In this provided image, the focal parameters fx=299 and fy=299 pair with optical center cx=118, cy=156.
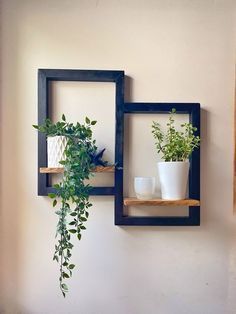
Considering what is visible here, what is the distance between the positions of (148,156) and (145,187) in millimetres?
162

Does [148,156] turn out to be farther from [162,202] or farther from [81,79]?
[81,79]

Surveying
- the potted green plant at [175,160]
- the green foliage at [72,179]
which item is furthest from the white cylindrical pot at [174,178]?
the green foliage at [72,179]

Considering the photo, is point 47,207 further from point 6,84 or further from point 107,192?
point 6,84

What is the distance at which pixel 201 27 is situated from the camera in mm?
1243

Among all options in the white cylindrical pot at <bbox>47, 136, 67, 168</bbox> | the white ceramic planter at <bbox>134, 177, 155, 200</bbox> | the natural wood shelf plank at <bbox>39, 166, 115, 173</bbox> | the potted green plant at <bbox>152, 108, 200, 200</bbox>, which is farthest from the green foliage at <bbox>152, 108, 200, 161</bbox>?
the white cylindrical pot at <bbox>47, 136, 67, 168</bbox>

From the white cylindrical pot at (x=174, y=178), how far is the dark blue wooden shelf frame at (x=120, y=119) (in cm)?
11

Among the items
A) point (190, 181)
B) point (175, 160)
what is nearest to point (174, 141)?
point (175, 160)

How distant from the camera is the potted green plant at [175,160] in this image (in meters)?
1.10

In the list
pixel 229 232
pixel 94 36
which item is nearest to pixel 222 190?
pixel 229 232

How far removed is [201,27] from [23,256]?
3.91 feet

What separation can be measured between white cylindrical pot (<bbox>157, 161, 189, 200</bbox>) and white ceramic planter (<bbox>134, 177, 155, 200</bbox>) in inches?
1.9

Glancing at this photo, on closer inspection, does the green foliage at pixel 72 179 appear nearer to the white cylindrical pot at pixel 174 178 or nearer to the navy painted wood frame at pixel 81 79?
the navy painted wood frame at pixel 81 79

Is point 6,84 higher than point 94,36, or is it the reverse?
point 94,36

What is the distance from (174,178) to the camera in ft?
3.62
